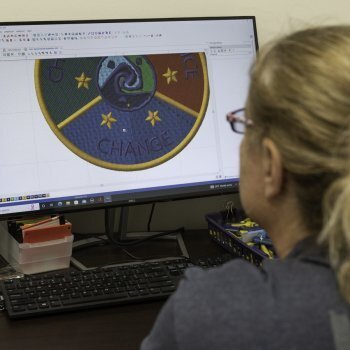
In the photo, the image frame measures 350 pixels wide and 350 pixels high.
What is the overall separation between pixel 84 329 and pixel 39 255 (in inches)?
11.8

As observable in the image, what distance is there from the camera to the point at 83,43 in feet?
4.40

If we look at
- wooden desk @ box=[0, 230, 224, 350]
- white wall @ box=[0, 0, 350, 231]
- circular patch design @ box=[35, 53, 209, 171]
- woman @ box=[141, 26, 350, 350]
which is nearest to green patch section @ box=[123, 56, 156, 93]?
circular patch design @ box=[35, 53, 209, 171]

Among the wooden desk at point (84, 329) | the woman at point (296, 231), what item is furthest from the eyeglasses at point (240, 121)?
the wooden desk at point (84, 329)

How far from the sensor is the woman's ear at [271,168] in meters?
0.73

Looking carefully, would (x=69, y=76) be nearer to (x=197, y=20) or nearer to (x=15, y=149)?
(x=15, y=149)

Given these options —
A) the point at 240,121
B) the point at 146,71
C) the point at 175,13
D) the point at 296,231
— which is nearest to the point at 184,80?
the point at 146,71

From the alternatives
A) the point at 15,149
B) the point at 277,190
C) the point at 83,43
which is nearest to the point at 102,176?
the point at 15,149

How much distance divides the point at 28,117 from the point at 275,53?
70cm

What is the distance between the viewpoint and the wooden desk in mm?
974

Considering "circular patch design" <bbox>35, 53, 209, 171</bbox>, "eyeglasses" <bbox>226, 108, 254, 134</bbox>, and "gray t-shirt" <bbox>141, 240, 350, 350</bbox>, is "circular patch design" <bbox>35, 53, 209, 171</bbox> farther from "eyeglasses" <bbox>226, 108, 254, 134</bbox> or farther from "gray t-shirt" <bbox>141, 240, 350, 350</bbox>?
"gray t-shirt" <bbox>141, 240, 350, 350</bbox>

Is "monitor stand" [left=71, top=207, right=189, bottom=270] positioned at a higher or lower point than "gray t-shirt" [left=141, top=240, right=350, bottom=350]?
lower

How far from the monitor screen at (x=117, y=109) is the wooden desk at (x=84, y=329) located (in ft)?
0.96

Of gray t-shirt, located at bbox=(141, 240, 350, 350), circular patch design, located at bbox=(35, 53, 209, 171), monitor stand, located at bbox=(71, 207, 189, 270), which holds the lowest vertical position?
monitor stand, located at bbox=(71, 207, 189, 270)

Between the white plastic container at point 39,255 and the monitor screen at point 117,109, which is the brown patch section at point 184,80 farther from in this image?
the white plastic container at point 39,255
